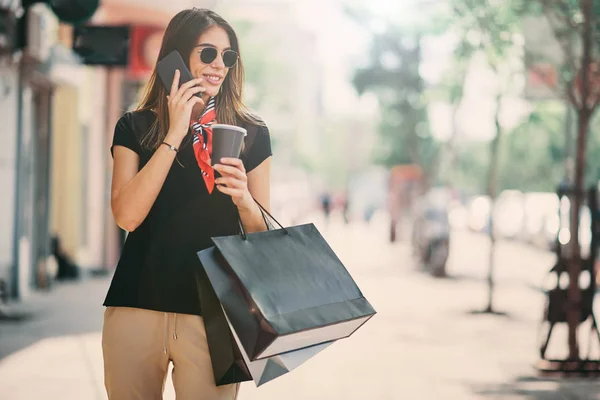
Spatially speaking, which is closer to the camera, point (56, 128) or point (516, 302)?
point (516, 302)

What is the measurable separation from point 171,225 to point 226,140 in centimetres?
31

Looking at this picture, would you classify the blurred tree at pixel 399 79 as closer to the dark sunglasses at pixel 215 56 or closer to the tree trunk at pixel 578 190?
the tree trunk at pixel 578 190

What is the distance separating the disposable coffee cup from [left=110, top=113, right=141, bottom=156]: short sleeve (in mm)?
255

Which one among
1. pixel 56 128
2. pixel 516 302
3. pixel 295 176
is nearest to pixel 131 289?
pixel 516 302

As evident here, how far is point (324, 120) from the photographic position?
396 feet

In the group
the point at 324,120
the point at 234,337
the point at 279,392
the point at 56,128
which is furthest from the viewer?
the point at 324,120

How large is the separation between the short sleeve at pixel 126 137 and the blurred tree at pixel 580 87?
7.05m

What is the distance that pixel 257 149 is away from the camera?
9.99 ft

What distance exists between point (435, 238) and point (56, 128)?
7.68 metres

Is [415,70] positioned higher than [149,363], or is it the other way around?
[415,70]

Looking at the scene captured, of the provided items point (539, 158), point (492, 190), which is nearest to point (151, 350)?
point (492, 190)

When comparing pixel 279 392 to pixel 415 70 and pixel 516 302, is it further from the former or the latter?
pixel 415 70

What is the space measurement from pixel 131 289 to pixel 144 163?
0.35 metres

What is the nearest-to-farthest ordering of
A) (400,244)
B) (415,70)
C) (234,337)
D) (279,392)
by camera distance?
(234,337)
(279,392)
(415,70)
(400,244)
